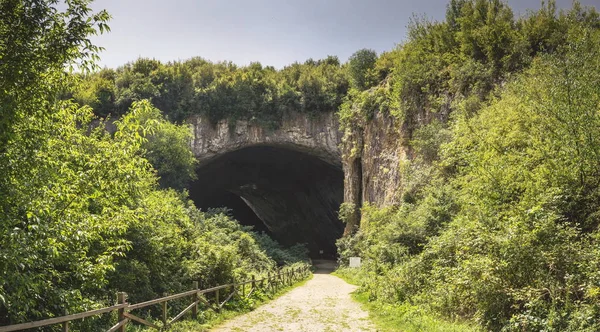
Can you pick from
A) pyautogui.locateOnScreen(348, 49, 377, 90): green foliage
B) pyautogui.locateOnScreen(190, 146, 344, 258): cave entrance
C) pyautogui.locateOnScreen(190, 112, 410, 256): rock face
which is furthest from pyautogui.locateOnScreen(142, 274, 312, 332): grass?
pyautogui.locateOnScreen(190, 146, 344, 258): cave entrance

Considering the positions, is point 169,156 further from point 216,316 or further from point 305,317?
point 305,317

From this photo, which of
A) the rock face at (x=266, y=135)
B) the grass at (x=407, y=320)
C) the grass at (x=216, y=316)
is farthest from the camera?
the rock face at (x=266, y=135)

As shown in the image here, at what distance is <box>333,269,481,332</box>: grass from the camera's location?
8141 millimetres

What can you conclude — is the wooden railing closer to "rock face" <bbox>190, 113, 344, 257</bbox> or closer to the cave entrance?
"rock face" <bbox>190, 113, 344, 257</bbox>

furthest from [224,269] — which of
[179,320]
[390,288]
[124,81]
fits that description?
[124,81]

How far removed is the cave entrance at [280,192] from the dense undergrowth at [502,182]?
65.0 ft

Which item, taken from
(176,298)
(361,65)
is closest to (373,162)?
(361,65)

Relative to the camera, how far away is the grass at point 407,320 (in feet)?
26.7

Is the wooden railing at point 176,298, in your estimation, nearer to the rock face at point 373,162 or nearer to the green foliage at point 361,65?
the rock face at point 373,162

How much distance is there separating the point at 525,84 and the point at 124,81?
3409 cm

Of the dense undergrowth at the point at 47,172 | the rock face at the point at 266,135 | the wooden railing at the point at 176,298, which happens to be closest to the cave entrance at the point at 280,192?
the rock face at the point at 266,135

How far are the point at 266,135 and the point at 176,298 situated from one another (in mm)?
27612

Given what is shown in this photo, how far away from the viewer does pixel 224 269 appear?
13750 mm

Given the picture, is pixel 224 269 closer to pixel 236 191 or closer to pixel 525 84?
pixel 525 84
